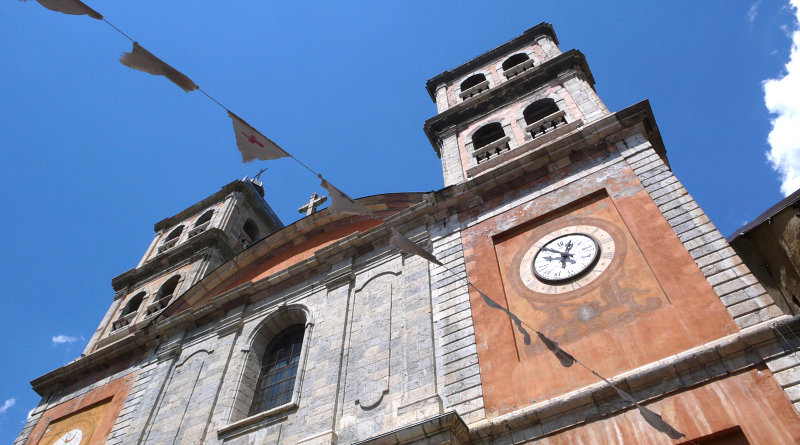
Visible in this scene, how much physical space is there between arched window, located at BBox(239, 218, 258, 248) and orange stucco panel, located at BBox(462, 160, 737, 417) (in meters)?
12.1

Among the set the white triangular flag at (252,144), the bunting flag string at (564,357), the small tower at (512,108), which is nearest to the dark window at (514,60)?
the small tower at (512,108)

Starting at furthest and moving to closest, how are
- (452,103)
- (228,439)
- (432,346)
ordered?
1. (452,103)
2. (228,439)
3. (432,346)

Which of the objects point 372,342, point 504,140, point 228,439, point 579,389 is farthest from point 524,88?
point 228,439

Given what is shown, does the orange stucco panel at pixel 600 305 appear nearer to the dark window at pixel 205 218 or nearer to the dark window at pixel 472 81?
the dark window at pixel 472 81

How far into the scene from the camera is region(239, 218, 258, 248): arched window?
2052 cm

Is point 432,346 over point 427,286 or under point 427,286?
under

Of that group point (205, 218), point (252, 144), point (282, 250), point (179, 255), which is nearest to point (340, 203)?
point (252, 144)

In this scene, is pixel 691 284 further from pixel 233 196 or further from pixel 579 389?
pixel 233 196

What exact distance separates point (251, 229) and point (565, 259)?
1474cm

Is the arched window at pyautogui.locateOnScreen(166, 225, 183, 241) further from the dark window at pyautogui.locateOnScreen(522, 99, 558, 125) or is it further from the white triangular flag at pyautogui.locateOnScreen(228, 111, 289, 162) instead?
the white triangular flag at pyautogui.locateOnScreen(228, 111, 289, 162)

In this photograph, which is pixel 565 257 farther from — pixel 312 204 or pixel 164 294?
pixel 164 294

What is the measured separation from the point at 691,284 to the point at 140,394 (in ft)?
34.0

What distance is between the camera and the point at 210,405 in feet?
35.1

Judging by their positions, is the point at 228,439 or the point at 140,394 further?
the point at 140,394
